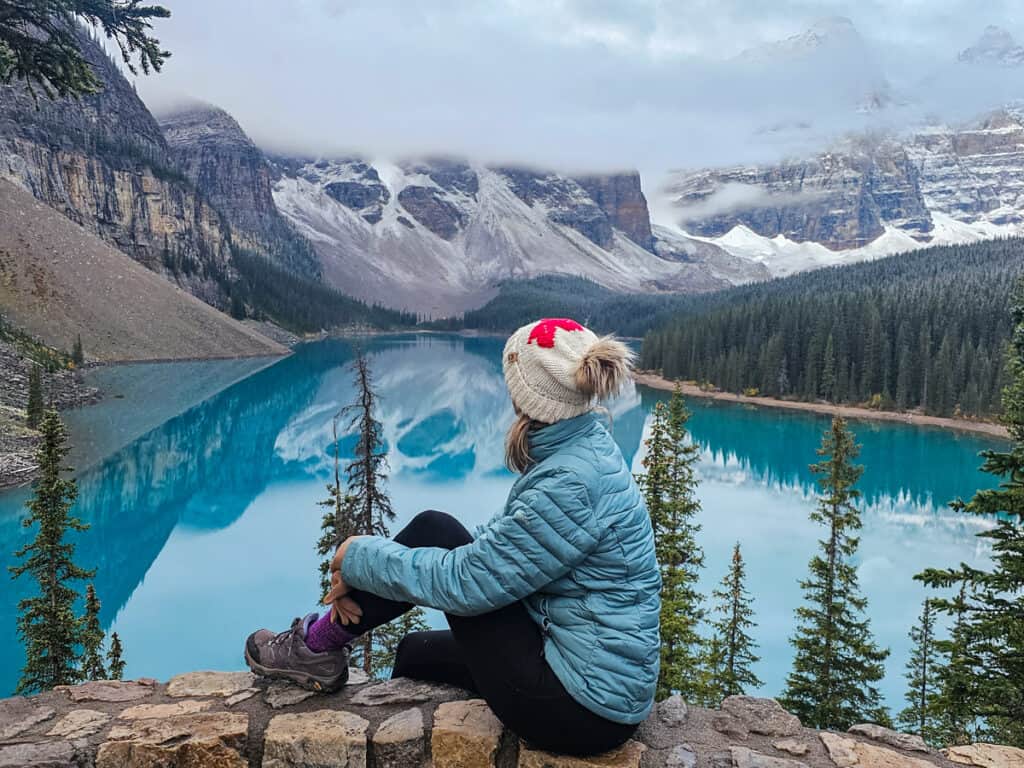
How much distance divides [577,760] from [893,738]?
1628 mm

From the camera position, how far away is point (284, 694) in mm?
3441

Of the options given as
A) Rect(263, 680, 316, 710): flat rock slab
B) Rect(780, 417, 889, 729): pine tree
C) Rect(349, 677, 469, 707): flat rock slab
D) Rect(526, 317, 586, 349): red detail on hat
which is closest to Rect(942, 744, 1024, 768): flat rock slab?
Rect(349, 677, 469, 707): flat rock slab

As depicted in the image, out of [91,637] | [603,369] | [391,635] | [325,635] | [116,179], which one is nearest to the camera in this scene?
[603,369]

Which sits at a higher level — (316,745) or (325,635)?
(325,635)

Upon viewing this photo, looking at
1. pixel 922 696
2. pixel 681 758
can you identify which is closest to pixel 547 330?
pixel 681 758

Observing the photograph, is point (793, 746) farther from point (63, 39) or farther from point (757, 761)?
point (63, 39)

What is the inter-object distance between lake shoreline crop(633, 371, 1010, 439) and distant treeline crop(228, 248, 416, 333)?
2827 inches

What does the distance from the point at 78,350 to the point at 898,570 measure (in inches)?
2252

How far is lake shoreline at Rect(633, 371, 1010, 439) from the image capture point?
51188 mm

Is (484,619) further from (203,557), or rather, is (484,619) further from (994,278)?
(994,278)

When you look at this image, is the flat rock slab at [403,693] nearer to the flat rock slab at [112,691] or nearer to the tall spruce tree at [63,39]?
the flat rock slab at [112,691]

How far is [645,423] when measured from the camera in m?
49.2

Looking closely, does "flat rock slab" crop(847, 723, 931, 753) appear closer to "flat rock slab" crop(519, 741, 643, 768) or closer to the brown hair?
"flat rock slab" crop(519, 741, 643, 768)

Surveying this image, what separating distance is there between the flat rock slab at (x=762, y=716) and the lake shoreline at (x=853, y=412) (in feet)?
150
